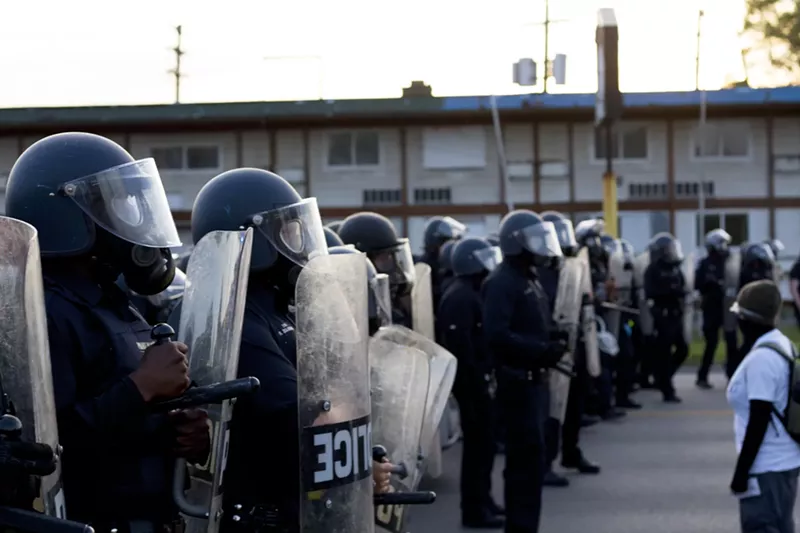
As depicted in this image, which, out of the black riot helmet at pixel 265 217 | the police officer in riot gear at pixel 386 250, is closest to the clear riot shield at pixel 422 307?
the police officer in riot gear at pixel 386 250

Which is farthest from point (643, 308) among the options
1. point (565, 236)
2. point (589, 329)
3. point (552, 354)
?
point (552, 354)

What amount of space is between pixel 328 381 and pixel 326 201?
30613mm

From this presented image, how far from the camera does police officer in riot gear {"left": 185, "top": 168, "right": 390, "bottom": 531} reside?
3408 mm

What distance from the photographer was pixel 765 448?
19.0 feet

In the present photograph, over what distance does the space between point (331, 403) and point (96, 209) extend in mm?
793

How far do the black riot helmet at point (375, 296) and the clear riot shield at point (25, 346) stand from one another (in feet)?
3.43

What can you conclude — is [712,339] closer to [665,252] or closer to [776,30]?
[665,252]

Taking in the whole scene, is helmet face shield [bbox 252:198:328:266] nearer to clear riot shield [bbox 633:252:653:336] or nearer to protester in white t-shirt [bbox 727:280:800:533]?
protester in white t-shirt [bbox 727:280:800:533]

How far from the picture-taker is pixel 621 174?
33.8 meters

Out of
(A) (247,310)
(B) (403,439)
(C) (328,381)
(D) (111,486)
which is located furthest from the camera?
(B) (403,439)

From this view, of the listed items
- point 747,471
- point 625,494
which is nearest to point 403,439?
point 747,471

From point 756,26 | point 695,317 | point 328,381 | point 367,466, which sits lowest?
point 695,317

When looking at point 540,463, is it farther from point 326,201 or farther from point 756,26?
point 756,26

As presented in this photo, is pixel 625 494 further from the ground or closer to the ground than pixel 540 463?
closer to the ground
